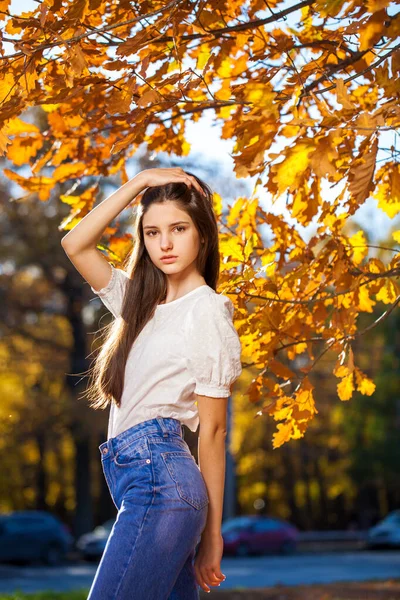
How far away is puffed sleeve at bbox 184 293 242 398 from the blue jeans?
0.51 feet

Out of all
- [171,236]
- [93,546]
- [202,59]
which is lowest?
[93,546]

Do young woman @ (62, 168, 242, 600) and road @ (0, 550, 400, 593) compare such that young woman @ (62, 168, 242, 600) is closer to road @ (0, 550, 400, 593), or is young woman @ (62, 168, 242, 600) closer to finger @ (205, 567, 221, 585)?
finger @ (205, 567, 221, 585)

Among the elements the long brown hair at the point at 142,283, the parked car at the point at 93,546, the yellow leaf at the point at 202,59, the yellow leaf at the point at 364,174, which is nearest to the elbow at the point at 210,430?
the long brown hair at the point at 142,283

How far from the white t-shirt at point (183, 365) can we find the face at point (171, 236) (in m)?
0.12

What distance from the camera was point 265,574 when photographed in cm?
1509

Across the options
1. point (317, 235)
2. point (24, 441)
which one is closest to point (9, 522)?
point (24, 441)

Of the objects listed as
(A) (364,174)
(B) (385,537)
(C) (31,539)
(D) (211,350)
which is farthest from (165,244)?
(B) (385,537)

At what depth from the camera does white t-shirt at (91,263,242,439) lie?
2404 millimetres

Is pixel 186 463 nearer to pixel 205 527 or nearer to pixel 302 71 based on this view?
pixel 205 527

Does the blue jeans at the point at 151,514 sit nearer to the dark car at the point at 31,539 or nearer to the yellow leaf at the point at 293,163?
the yellow leaf at the point at 293,163

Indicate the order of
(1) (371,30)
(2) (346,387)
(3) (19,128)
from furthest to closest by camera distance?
(3) (19,128)
(2) (346,387)
(1) (371,30)

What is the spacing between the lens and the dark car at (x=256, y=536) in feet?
72.6

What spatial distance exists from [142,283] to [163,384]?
0.37 meters

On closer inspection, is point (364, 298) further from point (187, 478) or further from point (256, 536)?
point (256, 536)
